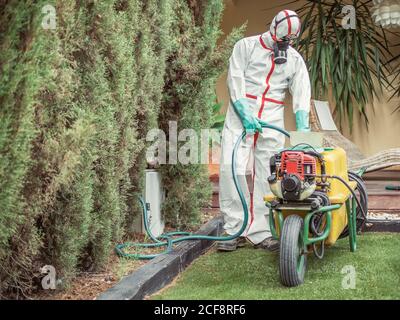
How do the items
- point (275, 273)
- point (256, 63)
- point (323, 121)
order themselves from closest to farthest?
point (275, 273) < point (256, 63) < point (323, 121)

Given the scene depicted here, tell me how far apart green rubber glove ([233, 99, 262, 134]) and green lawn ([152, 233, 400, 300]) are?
34.5 inches

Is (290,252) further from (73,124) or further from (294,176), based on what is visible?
(73,124)

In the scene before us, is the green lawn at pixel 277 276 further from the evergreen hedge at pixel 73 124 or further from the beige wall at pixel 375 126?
the beige wall at pixel 375 126

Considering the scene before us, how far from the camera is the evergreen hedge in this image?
98.9 inches

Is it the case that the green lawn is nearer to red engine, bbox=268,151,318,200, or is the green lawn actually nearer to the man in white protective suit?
the man in white protective suit

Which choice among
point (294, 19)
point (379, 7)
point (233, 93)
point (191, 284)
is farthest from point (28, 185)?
point (379, 7)

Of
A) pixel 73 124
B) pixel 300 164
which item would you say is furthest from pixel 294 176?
pixel 73 124

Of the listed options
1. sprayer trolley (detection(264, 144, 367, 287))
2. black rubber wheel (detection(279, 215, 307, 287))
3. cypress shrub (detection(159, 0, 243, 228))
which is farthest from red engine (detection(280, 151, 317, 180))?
cypress shrub (detection(159, 0, 243, 228))

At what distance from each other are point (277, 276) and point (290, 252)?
0.44 metres

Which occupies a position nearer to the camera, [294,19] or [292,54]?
[294,19]
